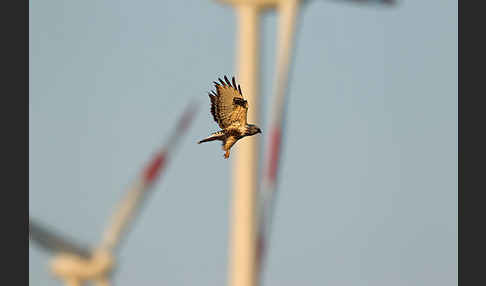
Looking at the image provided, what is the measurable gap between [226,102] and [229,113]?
0.42 meters

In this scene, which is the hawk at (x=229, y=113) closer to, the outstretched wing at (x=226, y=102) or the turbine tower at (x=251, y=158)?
the outstretched wing at (x=226, y=102)

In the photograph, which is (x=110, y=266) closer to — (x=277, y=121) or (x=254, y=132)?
(x=277, y=121)

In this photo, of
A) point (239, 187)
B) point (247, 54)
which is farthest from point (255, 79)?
point (239, 187)

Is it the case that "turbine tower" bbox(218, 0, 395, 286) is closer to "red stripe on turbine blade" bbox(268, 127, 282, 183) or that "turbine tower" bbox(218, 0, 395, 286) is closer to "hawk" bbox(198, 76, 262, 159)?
"red stripe on turbine blade" bbox(268, 127, 282, 183)

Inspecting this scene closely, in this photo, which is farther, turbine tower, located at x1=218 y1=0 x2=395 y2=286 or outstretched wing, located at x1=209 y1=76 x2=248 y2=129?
turbine tower, located at x1=218 y1=0 x2=395 y2=286

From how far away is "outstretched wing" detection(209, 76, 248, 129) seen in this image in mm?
35062

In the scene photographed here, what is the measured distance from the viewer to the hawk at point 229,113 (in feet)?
115

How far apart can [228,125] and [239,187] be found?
50.7 metres

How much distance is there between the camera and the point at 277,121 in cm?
8144

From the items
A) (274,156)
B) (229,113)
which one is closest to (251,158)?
(274,156)

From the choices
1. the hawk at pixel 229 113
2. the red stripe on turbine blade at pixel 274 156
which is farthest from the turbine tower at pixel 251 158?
the hawk at pixel 229 113

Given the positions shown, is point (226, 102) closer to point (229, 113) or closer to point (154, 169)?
point (229, 113)

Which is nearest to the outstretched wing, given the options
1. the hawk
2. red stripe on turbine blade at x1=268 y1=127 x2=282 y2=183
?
the hawk

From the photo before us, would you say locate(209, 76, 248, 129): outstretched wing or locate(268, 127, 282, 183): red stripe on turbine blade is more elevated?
locate(209, 76, 248, 129): outstretched wing
